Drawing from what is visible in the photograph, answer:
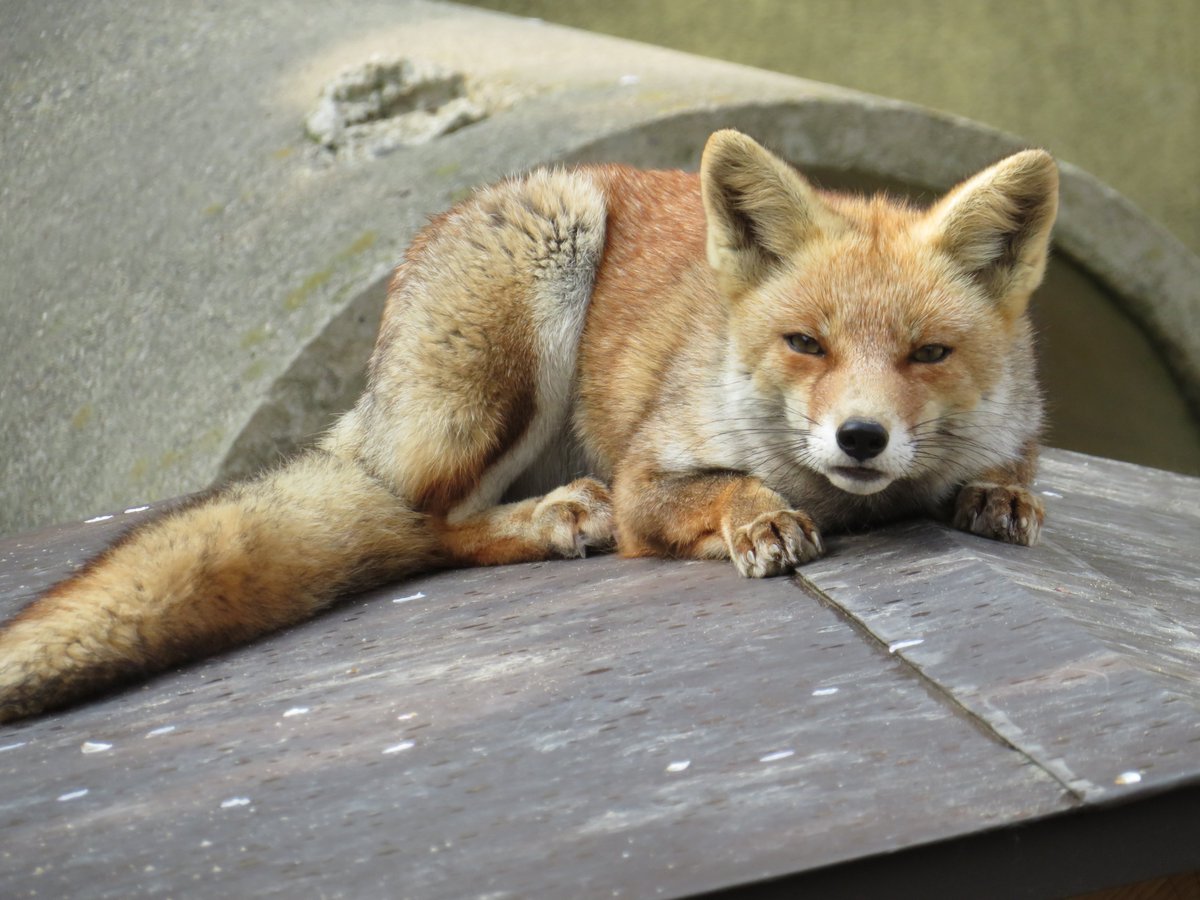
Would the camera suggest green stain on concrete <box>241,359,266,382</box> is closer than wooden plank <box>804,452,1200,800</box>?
No

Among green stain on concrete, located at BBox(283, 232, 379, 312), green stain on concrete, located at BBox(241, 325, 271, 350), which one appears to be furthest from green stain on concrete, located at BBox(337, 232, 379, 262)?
green stain on concrete, located at BBox(241, 325, 271, 350)

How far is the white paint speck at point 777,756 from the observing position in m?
2.32

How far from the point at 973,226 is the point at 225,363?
3355 mm

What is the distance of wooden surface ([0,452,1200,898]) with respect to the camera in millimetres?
2055

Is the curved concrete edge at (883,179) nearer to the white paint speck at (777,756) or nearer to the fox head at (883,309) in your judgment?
the fox head at (883,309)

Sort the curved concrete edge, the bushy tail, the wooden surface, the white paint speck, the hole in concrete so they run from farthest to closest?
the hole in concrete → the curved concrete edge → the bushy tail → the white paint speck → the wooden surface

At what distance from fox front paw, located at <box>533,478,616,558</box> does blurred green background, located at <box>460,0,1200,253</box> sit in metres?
6.46

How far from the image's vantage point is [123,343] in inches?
248

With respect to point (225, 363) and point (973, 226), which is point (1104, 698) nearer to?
point (973, 226)

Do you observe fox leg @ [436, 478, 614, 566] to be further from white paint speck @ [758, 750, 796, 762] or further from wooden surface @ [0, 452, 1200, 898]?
white paint speck @ [758, 750, 796, 762]

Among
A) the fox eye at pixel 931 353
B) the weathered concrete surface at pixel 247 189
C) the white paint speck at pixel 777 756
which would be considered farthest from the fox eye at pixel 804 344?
the weathered concrete surface at pixel 247 189

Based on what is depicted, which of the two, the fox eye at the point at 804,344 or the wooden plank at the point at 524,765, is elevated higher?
the fox eye at the point at 804,344

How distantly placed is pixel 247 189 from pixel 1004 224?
3.85m

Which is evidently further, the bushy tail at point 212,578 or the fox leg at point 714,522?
the fox leg at point 714,522
